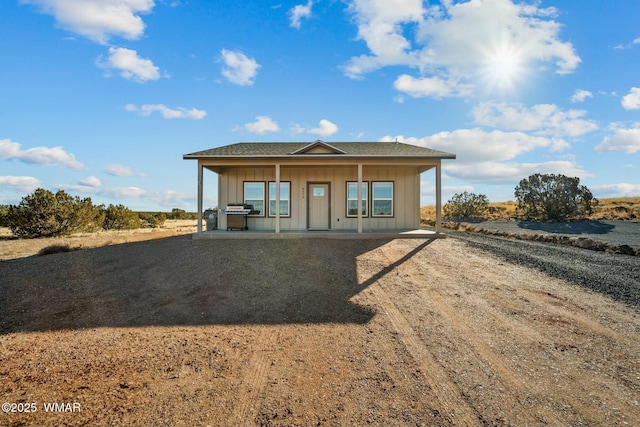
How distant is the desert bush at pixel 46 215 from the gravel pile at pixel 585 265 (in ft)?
69.8

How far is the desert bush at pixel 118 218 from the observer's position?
77.3 ft

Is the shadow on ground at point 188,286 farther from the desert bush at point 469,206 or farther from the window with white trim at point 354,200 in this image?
the desert bush at point 469,206

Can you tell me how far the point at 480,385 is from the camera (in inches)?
147

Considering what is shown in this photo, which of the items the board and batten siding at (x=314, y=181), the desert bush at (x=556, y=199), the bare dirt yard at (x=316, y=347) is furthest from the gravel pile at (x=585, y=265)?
the desert bush at (x=556, y=199)

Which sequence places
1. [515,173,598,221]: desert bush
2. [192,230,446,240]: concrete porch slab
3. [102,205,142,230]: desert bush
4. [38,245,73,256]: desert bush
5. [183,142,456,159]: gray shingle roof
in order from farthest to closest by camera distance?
[102,205,142,230]: desert bush
[515,173,598,221]: desert bush
[38,245,73,256]: desert bush
[183,142,456,159]: gray shingle roof
[192,230,446,240]: concrete porch slab

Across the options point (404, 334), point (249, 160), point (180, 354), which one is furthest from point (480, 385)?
point (249, 160)

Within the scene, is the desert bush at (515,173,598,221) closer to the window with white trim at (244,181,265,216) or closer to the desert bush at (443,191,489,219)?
the desert bush at (443,191,489,219)

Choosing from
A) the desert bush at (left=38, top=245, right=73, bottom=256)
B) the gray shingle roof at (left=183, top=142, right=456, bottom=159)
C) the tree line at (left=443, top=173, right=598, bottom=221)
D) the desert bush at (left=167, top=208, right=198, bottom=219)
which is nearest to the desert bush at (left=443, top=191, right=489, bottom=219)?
the tree line at (left=443, top=173, right=598, bottom=221)

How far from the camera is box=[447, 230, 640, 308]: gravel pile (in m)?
6.75

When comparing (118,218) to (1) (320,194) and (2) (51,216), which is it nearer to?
(2) (51,216)

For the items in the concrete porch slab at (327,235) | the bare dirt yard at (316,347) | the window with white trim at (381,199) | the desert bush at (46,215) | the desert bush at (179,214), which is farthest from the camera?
the desert bush at (179,214)

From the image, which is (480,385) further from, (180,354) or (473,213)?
(473,213)

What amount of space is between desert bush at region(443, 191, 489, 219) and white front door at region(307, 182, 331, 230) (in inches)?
631

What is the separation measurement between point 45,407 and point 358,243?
832 centimetres
